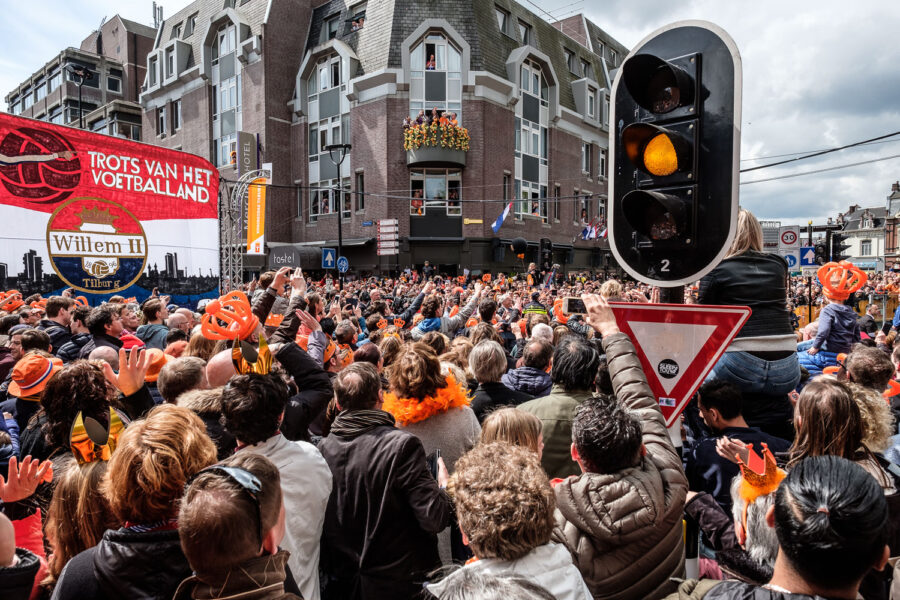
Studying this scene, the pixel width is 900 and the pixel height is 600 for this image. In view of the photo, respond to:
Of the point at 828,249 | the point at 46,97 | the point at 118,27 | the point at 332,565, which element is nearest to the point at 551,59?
the point at 828,249

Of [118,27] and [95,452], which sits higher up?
[118,27]

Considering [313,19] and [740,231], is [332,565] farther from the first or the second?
[313,19]

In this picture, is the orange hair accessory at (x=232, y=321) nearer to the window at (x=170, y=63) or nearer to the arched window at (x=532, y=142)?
the arched window at (x=532, y=142)

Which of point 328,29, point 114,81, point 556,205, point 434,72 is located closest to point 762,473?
point 434,72

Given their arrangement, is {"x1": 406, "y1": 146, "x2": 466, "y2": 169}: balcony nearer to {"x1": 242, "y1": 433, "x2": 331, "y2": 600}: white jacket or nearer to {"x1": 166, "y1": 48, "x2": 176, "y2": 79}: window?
{"x1": 166, "y1": 48, "x2": 176, "y2": 79}: window

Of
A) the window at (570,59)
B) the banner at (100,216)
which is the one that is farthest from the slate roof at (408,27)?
the banner at (100,216)

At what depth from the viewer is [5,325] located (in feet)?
20.9

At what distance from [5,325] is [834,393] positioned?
807 centimetres

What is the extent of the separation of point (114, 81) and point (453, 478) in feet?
195

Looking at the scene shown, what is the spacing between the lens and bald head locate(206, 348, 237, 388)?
3.75 metres

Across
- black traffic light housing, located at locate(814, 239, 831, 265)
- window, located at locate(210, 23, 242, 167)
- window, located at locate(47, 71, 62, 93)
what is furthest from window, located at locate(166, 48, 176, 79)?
black traffic light housing, located at locate(814, 239, 831, 265)

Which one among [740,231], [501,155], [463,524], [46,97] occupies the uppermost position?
[46,97]

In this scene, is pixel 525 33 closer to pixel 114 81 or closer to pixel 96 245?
pixel 96 245

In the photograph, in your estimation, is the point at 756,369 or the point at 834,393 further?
the point at 756,369
